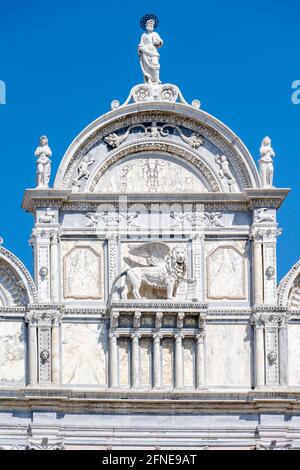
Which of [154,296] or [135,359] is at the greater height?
[154,296]

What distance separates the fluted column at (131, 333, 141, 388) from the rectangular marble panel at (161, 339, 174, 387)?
0.42 meters

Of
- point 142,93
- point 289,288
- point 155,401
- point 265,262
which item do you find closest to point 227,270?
point 265,262

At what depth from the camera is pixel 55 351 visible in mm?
41094

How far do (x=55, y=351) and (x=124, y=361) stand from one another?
44.2 inches

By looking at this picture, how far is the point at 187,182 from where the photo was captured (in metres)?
41.9

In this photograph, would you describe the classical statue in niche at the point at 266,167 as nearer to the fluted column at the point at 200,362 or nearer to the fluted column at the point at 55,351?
the fluted column at the point at 200,362

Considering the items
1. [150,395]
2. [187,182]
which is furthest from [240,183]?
[150,395]

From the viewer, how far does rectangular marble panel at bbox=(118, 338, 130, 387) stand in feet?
135

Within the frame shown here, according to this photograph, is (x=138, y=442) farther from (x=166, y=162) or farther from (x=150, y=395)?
(x=166, y=162)

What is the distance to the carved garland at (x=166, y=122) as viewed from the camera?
4159 cm

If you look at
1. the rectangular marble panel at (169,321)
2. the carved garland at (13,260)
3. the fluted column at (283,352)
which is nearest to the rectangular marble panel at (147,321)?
the rectangular marble panel at (169,321)

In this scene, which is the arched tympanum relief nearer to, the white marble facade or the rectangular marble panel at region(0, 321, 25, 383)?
the white marble facade

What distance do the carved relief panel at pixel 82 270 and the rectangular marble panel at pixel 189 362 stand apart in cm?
157

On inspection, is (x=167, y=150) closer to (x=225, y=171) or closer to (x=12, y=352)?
(x=225, y=171)
